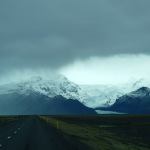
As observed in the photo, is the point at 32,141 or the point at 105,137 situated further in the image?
the point at 105,137

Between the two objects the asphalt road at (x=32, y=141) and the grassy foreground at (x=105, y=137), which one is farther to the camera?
the grassy foreground at (x=105, y=137)

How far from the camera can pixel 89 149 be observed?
92.0 ft

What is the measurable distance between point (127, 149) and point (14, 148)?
12511mm

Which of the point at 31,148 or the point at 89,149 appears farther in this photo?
the point at 89,149

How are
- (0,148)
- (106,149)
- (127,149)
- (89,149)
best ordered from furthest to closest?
(127,149) < (106,149) < (89,149) < (0,148)

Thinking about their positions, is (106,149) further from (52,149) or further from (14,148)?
(14,148)

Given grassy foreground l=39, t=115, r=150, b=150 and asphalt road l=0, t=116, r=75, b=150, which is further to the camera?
grassy foreground l=39, t=115, r=150, b=150

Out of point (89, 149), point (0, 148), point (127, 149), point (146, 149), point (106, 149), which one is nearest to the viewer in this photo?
point (0, 148)

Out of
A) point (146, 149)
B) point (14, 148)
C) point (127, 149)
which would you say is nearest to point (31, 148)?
point (14, 148)

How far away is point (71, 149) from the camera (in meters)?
25.3

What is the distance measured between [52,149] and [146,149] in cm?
1390

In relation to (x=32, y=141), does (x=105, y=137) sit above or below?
above

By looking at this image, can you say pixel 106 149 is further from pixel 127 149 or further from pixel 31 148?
pixel 31 148

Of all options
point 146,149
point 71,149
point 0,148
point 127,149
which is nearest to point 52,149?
point 71,149
